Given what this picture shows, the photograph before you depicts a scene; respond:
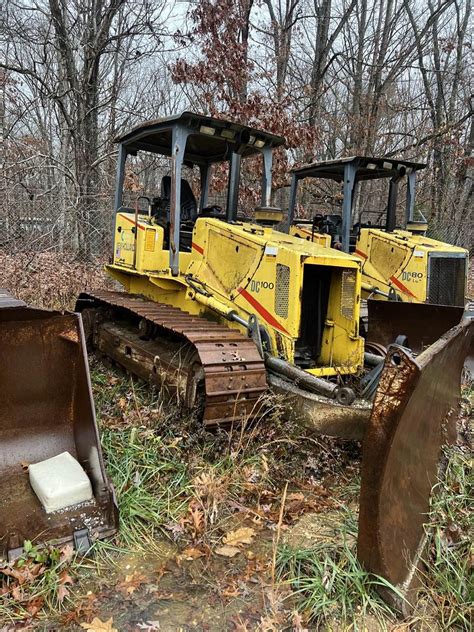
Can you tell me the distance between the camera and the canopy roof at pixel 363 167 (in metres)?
7.46

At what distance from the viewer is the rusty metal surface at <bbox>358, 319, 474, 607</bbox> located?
2.09 metres

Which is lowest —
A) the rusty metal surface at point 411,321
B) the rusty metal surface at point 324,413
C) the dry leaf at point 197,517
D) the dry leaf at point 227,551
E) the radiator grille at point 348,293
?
the dry leaf at point 227,551

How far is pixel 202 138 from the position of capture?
561 centimetres

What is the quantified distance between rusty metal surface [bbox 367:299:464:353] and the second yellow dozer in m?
0.09

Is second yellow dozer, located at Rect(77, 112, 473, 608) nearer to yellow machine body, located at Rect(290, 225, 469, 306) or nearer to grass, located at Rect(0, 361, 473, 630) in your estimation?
grass, located at Rect(0, 361, 473, 630)

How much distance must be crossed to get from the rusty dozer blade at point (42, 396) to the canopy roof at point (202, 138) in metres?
2.27

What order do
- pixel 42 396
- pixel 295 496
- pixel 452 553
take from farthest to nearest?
pixel 42 396 → pixel 295 496 → pixel 452 553

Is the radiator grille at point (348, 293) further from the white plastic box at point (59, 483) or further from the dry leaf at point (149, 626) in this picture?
the dry leaf at point (149, 626)

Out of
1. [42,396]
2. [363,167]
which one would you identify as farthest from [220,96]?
[42,396]

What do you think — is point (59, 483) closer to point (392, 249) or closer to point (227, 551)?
point (227, 551)

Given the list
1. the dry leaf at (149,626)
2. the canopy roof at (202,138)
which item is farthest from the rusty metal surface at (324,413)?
the canopy roof at (202,138)

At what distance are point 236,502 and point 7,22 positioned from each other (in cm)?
1233

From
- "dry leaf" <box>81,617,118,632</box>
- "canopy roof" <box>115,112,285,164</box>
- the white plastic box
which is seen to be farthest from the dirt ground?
"canopy roof" <box>115,112,285,164</box>

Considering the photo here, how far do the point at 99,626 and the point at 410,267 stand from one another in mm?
6355
